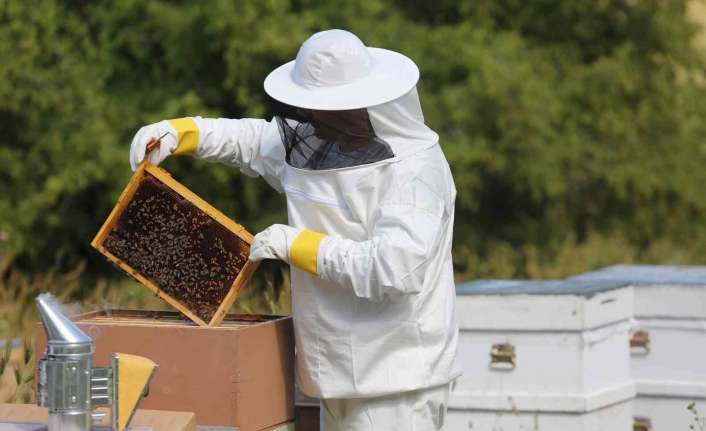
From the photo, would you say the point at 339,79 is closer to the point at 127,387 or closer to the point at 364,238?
the point at 364,238

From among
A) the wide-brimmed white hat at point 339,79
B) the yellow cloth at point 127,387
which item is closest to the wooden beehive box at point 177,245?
the wide-brimmed white hat at point 339,79

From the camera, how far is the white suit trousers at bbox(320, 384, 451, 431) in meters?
3.49

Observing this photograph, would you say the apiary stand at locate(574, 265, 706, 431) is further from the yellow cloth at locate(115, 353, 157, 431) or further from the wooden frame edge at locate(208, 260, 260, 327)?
the yellow cloth at locate(115, 353, 157, 431)

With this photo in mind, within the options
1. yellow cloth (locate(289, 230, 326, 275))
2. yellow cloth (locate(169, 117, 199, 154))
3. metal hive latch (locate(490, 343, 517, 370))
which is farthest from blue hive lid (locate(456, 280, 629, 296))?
yellow cloth (locate(289, 230, 326, 275))

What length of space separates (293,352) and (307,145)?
67 centimetres

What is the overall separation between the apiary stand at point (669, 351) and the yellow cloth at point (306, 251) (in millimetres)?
2633

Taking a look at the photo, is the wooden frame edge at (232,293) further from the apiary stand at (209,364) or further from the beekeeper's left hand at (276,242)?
the beekeeper's left hand at (276,242)

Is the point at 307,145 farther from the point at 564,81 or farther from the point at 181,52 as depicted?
the point at 564,81

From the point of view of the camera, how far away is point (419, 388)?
11.4 ft

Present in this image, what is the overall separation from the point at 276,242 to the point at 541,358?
2.18 m

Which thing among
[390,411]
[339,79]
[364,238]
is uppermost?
[339,79]

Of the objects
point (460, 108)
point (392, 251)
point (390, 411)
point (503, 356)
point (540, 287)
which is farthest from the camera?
point (460, 108)

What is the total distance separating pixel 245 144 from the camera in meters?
3.91

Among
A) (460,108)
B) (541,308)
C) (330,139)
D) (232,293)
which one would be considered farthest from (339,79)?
(460,108)
